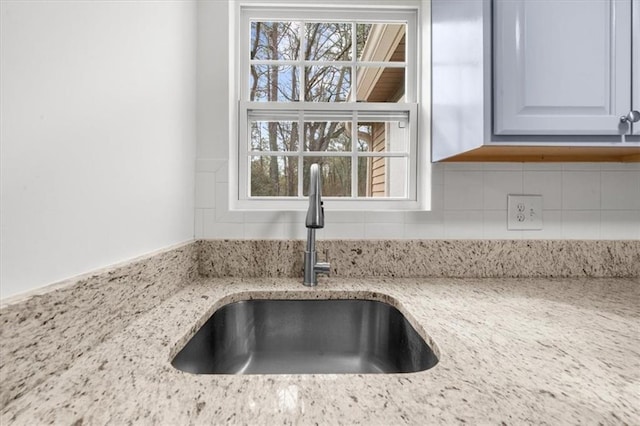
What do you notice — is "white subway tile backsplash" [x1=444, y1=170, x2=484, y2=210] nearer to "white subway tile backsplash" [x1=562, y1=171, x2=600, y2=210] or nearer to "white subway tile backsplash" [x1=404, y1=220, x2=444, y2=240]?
"white subway tile backsplash" [x1=404, y1=220, x2=444, y2=240]

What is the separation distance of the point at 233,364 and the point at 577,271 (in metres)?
1.32

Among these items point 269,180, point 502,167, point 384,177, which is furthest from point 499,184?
point 269,180

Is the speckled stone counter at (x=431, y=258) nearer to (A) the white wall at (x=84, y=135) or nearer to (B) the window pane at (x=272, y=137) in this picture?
(A) the white wall at (x=84, y=135)

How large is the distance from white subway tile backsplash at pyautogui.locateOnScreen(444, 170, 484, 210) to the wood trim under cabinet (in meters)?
0.08

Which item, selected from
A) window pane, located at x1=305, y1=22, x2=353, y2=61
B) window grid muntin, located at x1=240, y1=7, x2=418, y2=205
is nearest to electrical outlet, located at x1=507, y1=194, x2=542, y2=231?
window grid muntin, located at x1=240, y1=7, x2=418, y2=205

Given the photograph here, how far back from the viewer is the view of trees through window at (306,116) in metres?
1.38

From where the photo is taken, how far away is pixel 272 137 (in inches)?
54.5

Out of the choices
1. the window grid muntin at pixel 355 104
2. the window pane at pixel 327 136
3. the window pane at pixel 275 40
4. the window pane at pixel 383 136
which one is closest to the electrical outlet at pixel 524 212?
the window grid muntin at pixel 355 104

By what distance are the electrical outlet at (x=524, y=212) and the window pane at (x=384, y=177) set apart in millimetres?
418

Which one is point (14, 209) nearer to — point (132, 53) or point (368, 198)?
point (132, 53)

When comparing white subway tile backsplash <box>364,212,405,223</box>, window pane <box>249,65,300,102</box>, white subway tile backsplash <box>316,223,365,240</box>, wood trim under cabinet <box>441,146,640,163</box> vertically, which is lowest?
white subway tile backsplash <box>316,223,365,240</box>

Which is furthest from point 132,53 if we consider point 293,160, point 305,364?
point 305,364

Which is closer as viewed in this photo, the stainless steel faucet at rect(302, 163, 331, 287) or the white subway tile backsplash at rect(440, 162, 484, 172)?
the stainless steel faucet at rect(302, 163, 331, 287)

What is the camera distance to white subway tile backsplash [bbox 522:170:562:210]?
1268mm
